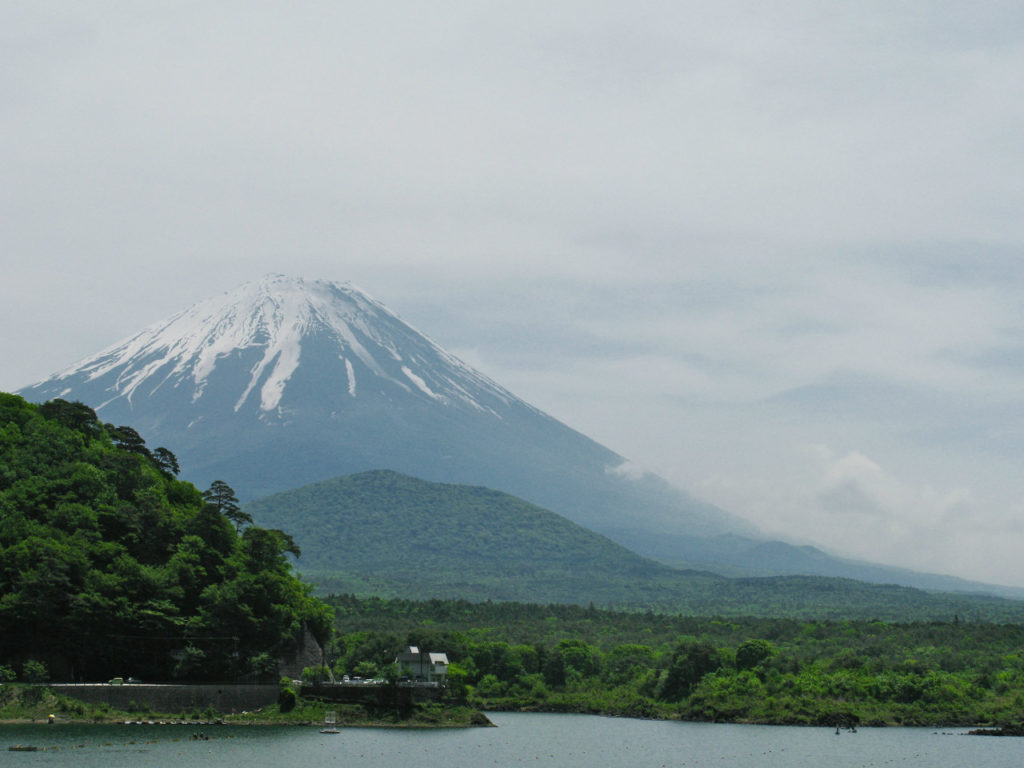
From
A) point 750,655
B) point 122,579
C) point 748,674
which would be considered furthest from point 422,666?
point 750,655

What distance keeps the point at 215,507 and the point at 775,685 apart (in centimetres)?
4057

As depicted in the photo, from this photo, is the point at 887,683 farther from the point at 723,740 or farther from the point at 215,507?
the point at 215,507

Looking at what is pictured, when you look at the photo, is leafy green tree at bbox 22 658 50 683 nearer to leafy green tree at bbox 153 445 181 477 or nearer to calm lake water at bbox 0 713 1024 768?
calm lake water at bbox 0 713 1024 768

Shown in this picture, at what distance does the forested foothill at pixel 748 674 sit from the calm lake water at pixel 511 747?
5.69 metres

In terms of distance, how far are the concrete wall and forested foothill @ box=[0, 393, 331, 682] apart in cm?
172

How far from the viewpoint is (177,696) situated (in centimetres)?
7081

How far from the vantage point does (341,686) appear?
7688cm

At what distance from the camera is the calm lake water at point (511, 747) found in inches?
2292

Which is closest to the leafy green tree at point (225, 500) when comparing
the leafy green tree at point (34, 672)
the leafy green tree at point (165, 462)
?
the leafy green tree at point (165, 462)

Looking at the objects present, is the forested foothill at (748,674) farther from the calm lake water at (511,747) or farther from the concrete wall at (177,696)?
the concrete wall at (177,696)

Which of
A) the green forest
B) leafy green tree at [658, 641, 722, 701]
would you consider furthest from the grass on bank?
leafy green tree at [658, 641, 722, 701]

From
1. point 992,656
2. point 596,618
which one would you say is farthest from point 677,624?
point 992,656

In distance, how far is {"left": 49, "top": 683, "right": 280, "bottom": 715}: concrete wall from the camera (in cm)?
6769

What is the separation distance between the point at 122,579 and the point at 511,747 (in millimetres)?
23360
